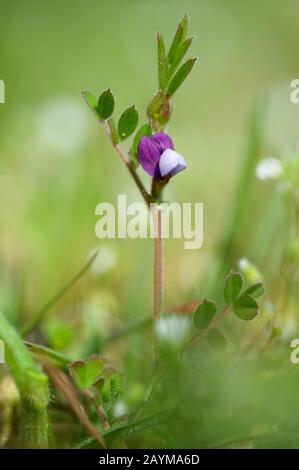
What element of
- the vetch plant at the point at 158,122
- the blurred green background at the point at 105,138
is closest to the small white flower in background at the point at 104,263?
the blurred green background at the point at 105,138

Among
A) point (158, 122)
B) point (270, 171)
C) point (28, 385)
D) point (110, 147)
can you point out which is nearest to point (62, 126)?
point (110, 147)

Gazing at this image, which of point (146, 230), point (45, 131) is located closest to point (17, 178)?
point (45, 131)

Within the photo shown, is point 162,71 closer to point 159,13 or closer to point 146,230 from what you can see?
point 146,230

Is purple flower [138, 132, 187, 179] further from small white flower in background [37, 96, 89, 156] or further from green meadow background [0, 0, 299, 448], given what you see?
small white flower in background [37, 96, 89, 156]

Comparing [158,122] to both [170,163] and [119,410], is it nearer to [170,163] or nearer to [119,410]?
[170,163]

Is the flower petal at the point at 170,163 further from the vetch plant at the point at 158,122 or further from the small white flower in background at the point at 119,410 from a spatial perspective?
the small white flower in background at the point at 119,410
